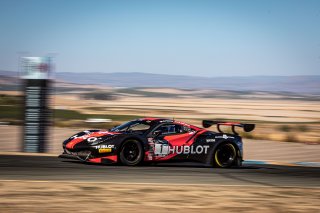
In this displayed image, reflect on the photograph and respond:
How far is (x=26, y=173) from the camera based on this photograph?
11.6 metres

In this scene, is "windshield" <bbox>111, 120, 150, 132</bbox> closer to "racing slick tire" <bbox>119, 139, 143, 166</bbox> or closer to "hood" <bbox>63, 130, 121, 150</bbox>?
"hood" <bbox>63, 130, 121, 150</bbox>

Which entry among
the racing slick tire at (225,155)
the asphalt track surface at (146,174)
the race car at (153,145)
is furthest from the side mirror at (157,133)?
the racing slick tire at (225,155)

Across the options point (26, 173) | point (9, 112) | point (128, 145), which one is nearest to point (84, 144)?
point (128, 145)

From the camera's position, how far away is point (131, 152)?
45.2 ft

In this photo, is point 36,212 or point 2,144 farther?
point 2,144

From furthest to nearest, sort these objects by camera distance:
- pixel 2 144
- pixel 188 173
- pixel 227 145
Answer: pixel 2 144 → pixel 227 145 → pixel 188 173

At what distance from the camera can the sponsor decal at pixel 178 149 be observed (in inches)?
→ 557

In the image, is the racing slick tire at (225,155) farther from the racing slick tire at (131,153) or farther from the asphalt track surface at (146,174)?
the racing slick tire at (131,153)

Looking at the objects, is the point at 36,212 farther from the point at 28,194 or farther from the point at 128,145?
the point at 128,145

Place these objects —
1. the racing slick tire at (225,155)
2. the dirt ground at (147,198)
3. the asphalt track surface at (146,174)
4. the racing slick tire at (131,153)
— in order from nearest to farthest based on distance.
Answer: the dirt ground at (147,198) < the asphalt track surface at (146,174) < the racing slick tire at (131,153) < the racing slick tire at (225,155)

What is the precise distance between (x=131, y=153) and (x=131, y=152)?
23mm

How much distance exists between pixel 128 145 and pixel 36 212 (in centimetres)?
621

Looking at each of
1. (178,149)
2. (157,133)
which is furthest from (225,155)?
(157,133)

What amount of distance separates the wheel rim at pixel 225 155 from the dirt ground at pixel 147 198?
3947mm
